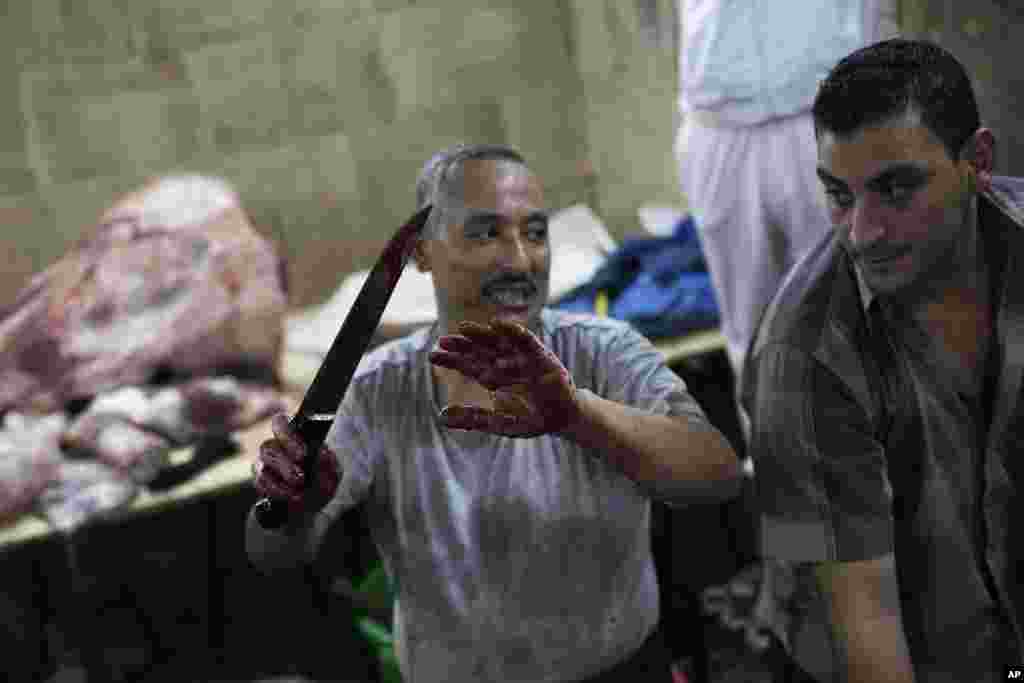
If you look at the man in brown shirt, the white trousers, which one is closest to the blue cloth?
the white trousers

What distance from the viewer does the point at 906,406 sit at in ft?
4.27

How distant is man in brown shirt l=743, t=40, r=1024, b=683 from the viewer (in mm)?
1216

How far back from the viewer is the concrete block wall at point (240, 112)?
118 inches

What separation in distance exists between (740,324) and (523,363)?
1.42 meters

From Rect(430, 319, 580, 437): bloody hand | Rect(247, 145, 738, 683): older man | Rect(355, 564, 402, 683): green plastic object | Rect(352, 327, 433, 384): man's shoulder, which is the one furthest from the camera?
Rect(355, 564, 402, 683): green plastic object

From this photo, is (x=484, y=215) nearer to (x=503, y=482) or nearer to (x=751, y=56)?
(x=503, y=482)

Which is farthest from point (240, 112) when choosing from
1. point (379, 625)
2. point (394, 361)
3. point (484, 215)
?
point (484, 215)

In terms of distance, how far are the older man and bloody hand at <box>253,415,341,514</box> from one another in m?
0.04

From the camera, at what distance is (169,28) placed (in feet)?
10.3

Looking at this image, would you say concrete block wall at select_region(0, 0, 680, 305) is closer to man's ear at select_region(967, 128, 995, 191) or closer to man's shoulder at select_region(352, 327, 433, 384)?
man's shoulder at select_region(352, 327, 433, 384)

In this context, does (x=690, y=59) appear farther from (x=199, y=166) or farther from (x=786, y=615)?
(x=199, y=166)

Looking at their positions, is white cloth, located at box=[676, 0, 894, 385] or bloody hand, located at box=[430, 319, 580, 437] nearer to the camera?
bloody hand, located at box=[430, 319, 580, 437]

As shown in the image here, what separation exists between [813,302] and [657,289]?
1.34 meters

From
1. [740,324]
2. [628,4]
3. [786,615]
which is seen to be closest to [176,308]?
[740,324]
